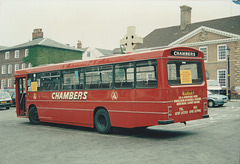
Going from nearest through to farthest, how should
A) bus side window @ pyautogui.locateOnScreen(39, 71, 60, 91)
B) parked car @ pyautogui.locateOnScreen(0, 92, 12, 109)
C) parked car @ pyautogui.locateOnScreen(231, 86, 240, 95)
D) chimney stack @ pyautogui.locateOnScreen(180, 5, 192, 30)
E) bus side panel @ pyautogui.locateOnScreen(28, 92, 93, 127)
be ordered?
bus side panel @ pyautogui.locateOnScreen(28, 92, 93, 127) < bus side window @ pyautogui.locateOnScreen(39, 71, 60, 91) < parked car @ pyautogui.locateOnScreen(0, 92, 12, 109) < parked car @ pyautogui.locateOnScreen(231, 86, 240, 95) < chimney stack @ pyautogui.locateOnScreen(180, 5, 192, 30)

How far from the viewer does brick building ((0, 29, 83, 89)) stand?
5597 cm

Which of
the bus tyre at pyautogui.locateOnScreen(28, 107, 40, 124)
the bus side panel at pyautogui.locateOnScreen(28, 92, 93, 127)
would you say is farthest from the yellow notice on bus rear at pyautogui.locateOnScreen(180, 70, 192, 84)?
the bus tyre at pyautogui.locateOnScreen(28, 107, 40, 124)

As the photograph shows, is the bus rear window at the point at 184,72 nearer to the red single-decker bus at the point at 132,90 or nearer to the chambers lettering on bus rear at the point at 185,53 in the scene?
A: the red single-decker bus at the point at 132,90

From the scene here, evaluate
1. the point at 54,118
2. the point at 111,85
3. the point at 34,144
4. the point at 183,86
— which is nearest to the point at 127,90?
the point at 111,85

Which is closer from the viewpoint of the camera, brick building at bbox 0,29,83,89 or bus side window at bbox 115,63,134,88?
bus side window at bbox 115,63,134,88

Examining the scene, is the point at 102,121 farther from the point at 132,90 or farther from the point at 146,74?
the point at 146,74

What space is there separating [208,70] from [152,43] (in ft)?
40.5

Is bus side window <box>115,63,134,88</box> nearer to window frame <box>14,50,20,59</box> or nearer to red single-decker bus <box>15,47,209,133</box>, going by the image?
red single-decker bus <box>15,47,209,133</box>

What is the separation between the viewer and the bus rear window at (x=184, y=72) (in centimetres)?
987

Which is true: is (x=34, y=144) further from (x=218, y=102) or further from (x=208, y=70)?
(x=208, y=70)

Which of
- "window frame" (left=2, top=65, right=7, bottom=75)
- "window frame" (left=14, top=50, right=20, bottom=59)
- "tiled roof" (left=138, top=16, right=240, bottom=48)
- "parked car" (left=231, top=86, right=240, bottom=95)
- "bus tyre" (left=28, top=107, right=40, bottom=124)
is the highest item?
"tiled roof" (left=138, top=16, right=240, bottom=48)

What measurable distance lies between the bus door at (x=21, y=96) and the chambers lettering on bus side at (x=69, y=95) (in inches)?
135

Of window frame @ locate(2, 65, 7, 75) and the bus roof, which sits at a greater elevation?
window frame @ locate(2, 65, 7, 75)

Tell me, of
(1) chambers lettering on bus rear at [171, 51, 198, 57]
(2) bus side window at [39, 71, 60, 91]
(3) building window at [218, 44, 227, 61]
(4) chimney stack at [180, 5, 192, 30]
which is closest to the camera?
(1) chambers lettering on bus rear at [171, 51, 198, 57]
